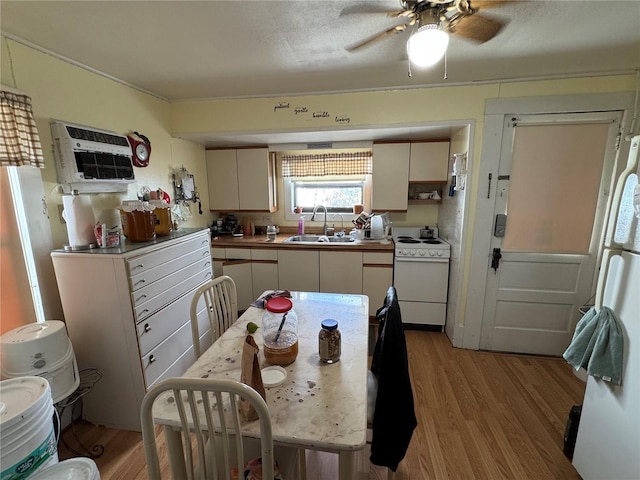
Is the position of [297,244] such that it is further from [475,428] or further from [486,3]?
[486,3]

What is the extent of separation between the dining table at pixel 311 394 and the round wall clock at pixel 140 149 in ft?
5.70

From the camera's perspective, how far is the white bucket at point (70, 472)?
1.17 metres

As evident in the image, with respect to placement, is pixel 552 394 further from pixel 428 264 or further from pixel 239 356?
pixel 239 356

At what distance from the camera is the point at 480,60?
1.94 meters

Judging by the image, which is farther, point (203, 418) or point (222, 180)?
point (222, 180)

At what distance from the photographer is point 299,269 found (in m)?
3.11

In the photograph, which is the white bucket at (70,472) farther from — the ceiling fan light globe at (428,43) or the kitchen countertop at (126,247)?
the ceiling fan light globe at (428,43)

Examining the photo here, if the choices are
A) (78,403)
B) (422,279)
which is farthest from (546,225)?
(78,403)

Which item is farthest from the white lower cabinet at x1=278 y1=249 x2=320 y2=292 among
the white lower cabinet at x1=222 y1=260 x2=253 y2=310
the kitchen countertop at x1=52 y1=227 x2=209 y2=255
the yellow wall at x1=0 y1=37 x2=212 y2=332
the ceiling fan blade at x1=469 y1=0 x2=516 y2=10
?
the ceiling fan blade at x1=469 y1=0 x2=516 y2=10

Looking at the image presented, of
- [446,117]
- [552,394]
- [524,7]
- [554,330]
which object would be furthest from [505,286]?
[524,7]

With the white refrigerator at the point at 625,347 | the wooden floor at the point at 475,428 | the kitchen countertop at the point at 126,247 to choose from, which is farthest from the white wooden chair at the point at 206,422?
the white refrigerator at the point at 625,347

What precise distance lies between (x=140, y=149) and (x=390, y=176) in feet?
7.89

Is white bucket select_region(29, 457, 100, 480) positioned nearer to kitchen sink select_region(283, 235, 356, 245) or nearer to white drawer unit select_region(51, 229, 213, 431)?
white drawer unit select_region(51, 229, 213, 431)

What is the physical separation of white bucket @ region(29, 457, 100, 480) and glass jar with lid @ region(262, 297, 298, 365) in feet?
2.83
